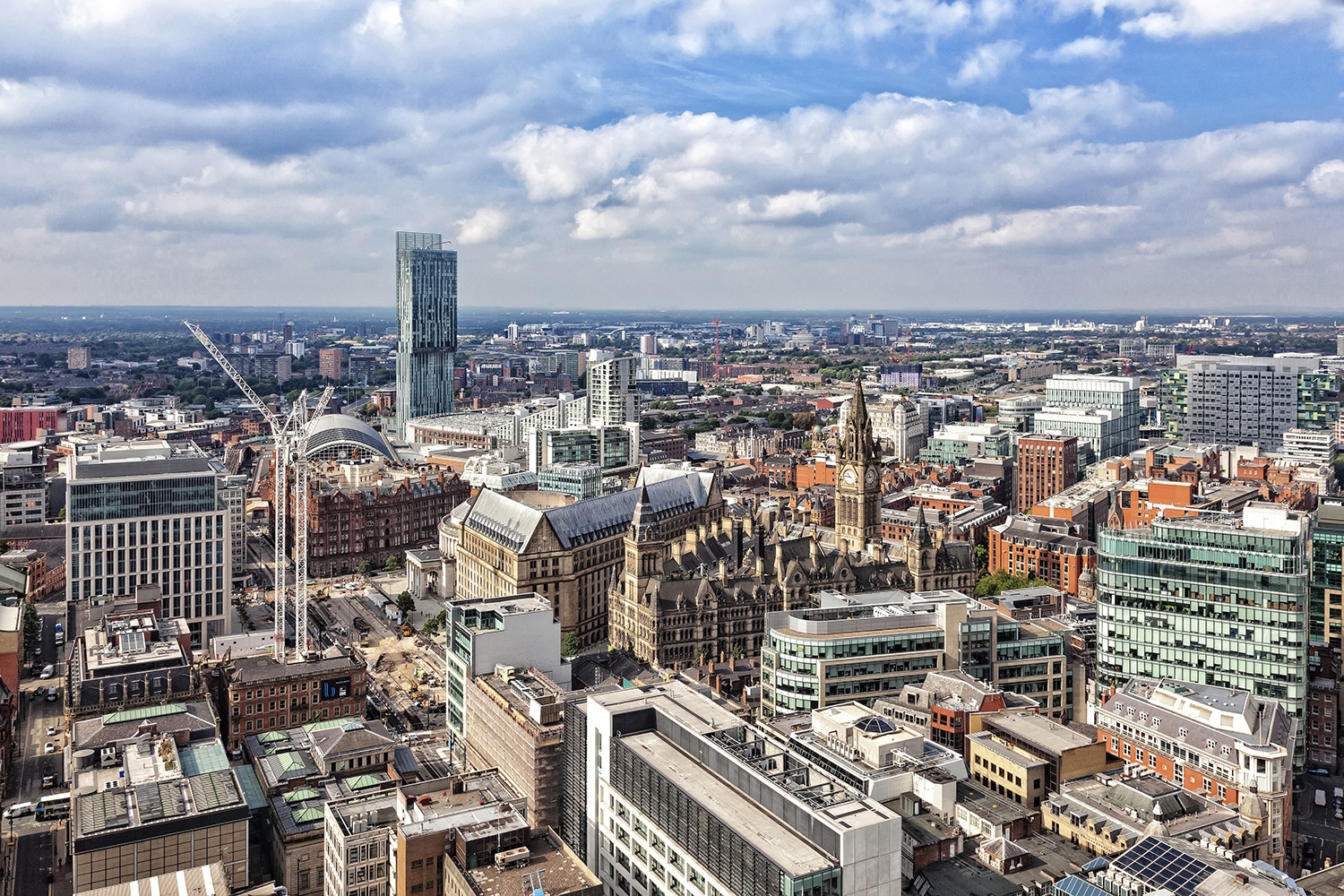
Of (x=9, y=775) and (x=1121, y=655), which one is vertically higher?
(x=1121, y=655)

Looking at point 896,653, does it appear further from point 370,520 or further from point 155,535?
point 370,520

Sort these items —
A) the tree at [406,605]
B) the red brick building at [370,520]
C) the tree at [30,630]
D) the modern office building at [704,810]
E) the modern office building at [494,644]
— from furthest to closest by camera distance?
the red brick building at [370,520], the tree at [406,605], the tree at [30,630], the modern office building at [494,644], the modern office building at [704,810]

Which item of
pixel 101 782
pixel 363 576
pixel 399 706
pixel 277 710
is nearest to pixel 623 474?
pixel 363 576

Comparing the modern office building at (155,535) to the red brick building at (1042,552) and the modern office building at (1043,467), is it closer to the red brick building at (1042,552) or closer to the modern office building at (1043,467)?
the red brick building at (1042,552)

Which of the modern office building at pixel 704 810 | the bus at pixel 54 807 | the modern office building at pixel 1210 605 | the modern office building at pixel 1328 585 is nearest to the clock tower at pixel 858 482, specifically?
the modern office building at pixel 1210 605

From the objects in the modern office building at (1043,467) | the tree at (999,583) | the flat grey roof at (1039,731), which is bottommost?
the tree at (999,583)

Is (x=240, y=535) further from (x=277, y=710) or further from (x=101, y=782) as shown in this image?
(x=101, y=782)

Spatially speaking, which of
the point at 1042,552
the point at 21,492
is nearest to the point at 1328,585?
the point at 1042,552
